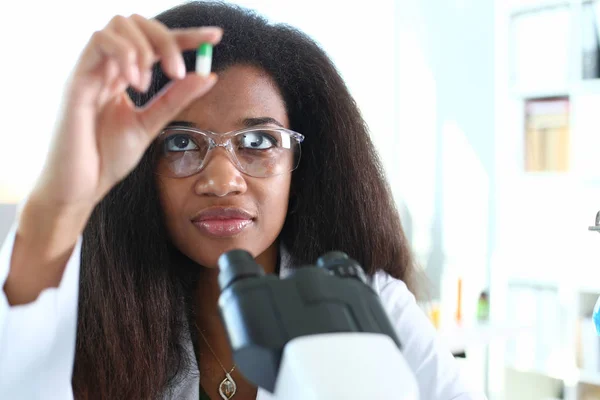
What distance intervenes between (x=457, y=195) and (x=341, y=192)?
2.42 metres

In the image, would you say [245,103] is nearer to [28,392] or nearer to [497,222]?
[28,392]

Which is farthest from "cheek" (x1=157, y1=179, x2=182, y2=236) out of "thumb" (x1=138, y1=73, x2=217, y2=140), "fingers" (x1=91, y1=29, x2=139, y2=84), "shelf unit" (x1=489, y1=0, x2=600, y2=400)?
"shelf unit" (x1=489, y1=0, x2=600, y2=400)

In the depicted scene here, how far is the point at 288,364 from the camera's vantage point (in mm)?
407

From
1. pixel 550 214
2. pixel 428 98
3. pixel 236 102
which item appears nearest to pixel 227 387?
pixel 236 102

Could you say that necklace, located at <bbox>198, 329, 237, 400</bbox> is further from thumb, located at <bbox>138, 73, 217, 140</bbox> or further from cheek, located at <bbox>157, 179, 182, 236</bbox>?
thumb, located at <bbox>138, 73, 217, 140</bbox>

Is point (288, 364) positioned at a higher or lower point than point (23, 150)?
lower

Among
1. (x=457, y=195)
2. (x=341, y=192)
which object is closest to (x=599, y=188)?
(x=457, y=195)

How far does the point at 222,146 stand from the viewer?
1.08 metres

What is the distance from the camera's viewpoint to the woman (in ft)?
2.26

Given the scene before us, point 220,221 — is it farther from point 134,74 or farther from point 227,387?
point 134,74

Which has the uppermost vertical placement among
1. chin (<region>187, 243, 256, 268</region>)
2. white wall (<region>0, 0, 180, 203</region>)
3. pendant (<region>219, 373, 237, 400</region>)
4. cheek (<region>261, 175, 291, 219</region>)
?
white wall (<region>0, 0, 180, 203</region>)

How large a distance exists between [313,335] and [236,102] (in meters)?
0.75

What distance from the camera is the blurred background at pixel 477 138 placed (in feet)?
7.61

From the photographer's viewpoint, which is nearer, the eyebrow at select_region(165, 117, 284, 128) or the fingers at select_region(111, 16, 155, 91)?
the fingers at select_region(111, 16, 155, 91)
